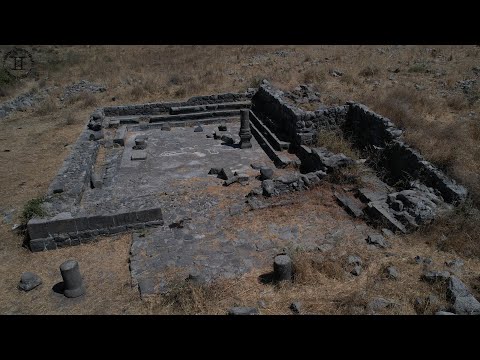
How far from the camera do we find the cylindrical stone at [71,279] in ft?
23.0

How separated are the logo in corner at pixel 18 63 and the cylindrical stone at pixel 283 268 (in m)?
23.0

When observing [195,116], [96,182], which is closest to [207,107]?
[195,116]

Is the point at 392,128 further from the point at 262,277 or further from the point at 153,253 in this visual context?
the point at 153,253

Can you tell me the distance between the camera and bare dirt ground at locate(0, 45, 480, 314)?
6.67 m

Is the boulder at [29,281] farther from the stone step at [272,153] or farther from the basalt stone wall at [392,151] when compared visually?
the basalt stone wall at [392,151]

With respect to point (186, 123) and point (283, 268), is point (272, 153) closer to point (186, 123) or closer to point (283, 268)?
point (186, 123)

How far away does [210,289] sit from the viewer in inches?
268

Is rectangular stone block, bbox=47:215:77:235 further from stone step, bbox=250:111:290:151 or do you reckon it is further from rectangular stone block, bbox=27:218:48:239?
stone step, bbox=250:111:290:151

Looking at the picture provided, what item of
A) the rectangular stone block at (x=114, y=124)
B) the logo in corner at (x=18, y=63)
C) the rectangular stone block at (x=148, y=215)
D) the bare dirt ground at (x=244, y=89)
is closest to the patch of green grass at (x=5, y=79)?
the bare dirt ground at (x=244, y=89)

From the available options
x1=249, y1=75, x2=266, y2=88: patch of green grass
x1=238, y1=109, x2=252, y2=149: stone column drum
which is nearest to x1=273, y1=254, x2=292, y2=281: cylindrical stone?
x1=238, y1=109, x2=252, y2=149: stone column drum

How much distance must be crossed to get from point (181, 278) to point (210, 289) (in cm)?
80

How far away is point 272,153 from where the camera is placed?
13297mm

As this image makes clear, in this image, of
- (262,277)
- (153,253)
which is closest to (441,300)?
(262,277)

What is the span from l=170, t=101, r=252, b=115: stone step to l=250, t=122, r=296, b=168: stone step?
2622 millimetres
